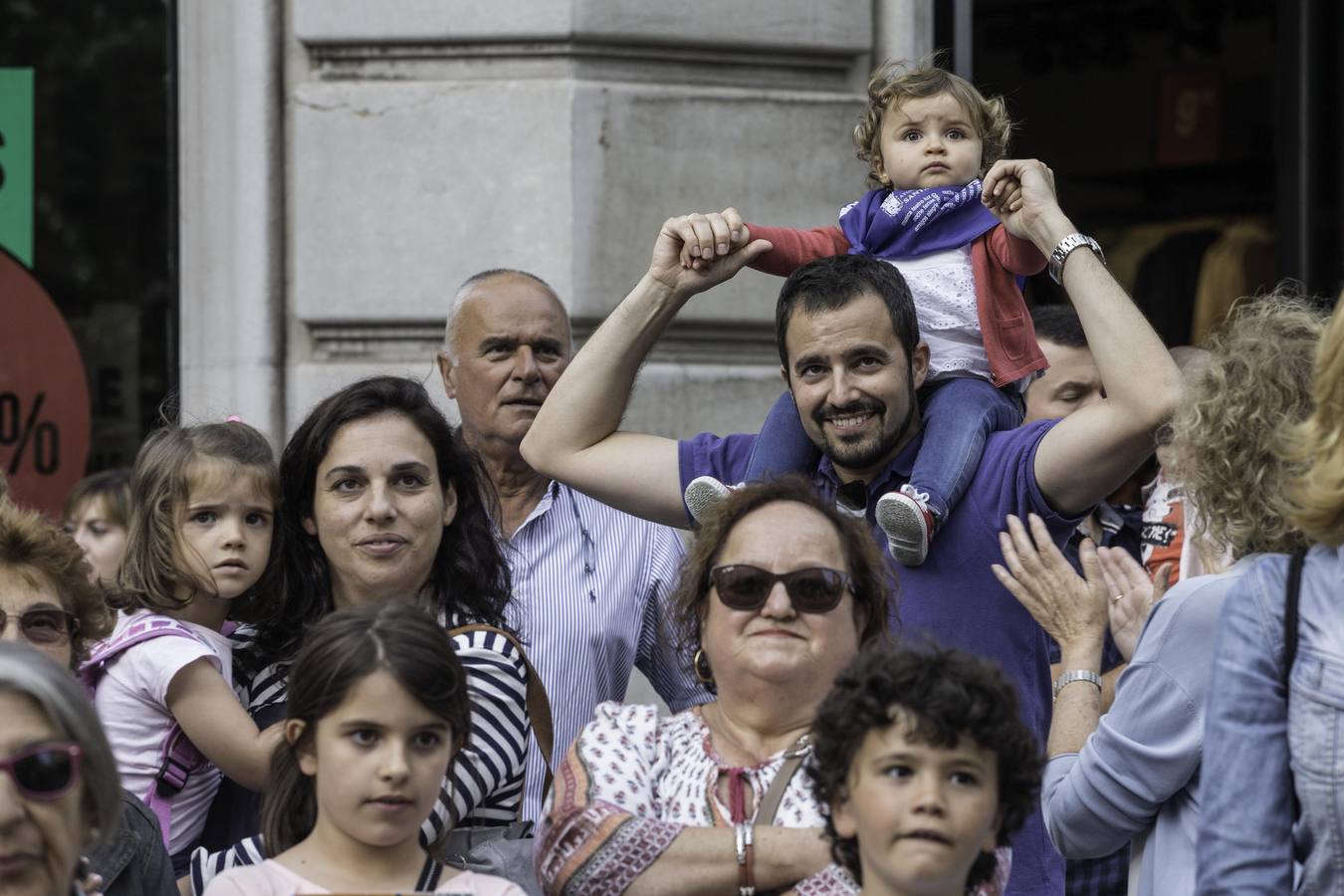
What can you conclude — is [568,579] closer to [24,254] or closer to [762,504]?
[762,504]

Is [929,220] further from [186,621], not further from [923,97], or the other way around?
[186,621]

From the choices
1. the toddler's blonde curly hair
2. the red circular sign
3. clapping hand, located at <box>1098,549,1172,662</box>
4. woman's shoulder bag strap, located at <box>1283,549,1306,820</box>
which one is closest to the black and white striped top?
clapping hand, located at <box>1098,549,1172,662</box>

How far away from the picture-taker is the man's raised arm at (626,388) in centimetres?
455

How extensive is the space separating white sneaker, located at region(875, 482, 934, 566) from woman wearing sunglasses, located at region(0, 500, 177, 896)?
4.93 ft

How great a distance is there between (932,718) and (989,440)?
1.52 metres

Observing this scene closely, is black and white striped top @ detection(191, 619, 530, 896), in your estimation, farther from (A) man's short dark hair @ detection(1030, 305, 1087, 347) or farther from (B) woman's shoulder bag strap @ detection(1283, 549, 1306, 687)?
(A) man's short dark hair @ detection(1030, 305, 1087, 347)

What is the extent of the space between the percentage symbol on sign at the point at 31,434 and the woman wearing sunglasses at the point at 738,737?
3653 mm

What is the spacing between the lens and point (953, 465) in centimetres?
416

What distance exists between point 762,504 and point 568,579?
50.4 inches

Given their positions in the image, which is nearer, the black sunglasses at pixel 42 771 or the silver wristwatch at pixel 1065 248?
the black sunglasses at pixel 42 771

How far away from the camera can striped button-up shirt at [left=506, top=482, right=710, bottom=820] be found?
15.6 feet

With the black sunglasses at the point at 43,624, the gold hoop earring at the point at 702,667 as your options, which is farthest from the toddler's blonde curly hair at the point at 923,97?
the black sunglasses at the point at 43,624

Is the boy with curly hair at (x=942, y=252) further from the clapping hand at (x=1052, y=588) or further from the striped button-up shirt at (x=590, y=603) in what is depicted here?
the striped button-up shirt at (x=590, y=603)

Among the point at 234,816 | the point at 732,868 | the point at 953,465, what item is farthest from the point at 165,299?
the point at 732,868
